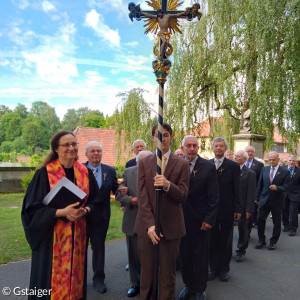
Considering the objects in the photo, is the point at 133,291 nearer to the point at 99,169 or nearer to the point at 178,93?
the point at 99,169

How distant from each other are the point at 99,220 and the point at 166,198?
3.97 feet

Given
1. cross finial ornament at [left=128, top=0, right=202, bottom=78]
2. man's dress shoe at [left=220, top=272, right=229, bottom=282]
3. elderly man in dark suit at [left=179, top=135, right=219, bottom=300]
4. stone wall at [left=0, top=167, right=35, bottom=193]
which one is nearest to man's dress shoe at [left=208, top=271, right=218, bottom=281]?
man's dress shoe at [left=220, top=272, right=229, bottom=282]

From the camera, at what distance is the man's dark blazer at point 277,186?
6449 millimetres

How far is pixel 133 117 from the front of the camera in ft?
47.9

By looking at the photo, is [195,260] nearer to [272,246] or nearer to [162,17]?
[162,17]

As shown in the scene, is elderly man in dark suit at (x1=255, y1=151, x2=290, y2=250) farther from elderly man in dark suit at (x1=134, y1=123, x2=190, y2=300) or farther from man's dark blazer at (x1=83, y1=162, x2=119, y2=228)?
elderly man in dark suit at (x1=134, y1=123, x2=190, y2=300)

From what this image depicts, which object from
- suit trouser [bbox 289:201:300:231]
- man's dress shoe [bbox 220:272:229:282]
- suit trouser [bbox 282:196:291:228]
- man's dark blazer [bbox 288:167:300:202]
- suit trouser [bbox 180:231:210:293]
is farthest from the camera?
suit trouser [bbox 282:196:291:228]

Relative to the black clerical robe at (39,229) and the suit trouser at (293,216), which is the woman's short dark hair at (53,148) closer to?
the black clerical robe at (39,229)

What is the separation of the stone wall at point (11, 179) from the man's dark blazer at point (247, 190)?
12261mm

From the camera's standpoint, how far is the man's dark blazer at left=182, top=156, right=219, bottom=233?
391 centimetres

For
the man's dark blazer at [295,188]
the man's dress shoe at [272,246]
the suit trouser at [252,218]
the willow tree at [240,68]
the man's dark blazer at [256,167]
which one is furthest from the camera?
the willow tree at [240,68]

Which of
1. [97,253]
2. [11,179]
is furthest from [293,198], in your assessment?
[11,179]

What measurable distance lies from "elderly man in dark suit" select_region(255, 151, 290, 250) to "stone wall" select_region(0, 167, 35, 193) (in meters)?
12.1

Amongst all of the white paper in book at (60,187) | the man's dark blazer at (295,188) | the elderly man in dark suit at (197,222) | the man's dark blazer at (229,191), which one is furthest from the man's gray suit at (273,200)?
the white paper in book at (60,187)
